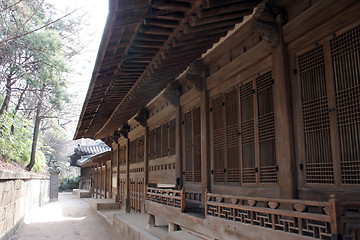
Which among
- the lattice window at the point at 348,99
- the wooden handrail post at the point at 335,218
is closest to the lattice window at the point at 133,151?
the lattice window at the point at 348,99

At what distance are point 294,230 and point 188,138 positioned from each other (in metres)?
4.87

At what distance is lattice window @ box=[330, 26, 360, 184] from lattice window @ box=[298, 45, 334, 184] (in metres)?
0.21

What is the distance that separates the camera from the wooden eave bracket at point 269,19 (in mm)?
4829

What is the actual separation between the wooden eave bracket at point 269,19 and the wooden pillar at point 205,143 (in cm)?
262

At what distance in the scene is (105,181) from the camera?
24.5 metres

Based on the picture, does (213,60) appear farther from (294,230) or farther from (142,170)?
(142,170)

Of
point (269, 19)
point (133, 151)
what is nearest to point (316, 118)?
point (269, 19)

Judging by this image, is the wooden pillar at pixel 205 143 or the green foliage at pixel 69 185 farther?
the green foliage at pixel 69 185

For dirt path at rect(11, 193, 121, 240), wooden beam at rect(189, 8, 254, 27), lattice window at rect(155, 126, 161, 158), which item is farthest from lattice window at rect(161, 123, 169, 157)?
wooden beam at rect(189, 8, 254, 27)

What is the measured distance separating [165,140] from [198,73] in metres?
3.65

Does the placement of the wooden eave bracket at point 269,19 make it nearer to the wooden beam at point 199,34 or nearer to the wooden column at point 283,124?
the wooden column at point 283,124

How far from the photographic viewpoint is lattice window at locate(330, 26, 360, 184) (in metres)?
3.80

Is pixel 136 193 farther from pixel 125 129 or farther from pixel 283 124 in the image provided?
pixel 283 124

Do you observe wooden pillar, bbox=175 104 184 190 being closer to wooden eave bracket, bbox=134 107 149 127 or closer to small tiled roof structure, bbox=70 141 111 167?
wooden eave bracket, bbox=134 107 149 127
